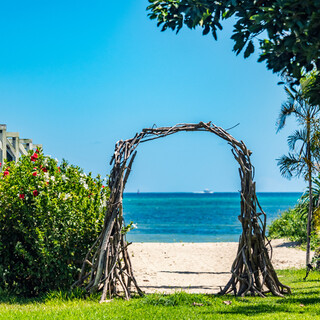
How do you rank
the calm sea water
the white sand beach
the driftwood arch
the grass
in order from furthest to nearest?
the calm sea water → the white sand beach → the driftwood arch → the grass

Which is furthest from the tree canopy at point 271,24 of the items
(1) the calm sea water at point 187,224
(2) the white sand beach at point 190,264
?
(1) the calm sea water at point 187,224

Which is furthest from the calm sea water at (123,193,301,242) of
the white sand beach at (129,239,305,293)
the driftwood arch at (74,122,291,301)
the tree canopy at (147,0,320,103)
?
the tree canopy at (147,0,320,103)

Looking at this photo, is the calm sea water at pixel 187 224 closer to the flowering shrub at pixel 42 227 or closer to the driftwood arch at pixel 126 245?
the driftwood arch at pixel 126 245

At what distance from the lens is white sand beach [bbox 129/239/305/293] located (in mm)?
8680

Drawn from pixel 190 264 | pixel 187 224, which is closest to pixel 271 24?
pixel 190 264

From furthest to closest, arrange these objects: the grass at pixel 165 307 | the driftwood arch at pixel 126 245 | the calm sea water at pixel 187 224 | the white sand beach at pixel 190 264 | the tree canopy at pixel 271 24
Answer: the calm sea water at pixel 187 224, the white sand beach at pixel 190 264, the driftwood arch at pixel 126 245, the grass at pixel 165 307, the tree canopy at pixel 271 24

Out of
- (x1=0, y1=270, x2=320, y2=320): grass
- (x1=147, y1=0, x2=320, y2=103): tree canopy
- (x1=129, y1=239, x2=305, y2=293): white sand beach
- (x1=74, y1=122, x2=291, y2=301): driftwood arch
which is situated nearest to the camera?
(x1=147, y1=0, x2=320, y2=103): tree canopy

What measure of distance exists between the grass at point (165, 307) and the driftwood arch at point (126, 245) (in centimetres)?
28

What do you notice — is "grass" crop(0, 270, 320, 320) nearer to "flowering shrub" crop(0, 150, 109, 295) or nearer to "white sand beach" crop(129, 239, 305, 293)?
"flowering shrub" crop(0, 150, 109, 295)

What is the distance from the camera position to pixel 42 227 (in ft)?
22.5

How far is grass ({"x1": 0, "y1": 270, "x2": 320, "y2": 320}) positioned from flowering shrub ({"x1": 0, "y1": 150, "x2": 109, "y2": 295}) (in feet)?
1.21

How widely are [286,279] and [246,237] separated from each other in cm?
237

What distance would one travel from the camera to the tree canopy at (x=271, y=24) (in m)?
3.51

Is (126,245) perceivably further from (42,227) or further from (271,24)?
(271,24)
